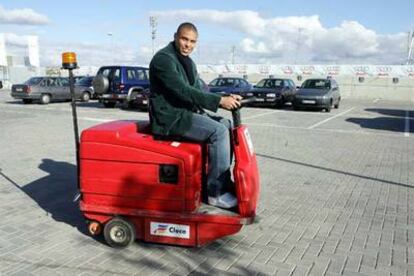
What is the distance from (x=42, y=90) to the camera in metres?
21.6

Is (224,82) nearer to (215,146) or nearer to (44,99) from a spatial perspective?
(44,99)

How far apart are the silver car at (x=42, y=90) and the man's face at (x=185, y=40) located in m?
19.4

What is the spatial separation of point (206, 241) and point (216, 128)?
101cm

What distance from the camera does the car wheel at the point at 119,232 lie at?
145 inches

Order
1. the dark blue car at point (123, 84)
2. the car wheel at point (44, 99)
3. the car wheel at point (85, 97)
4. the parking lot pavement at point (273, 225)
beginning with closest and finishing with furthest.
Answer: the parking lot pavement at point (273, 225)
the dark blue car at point (123, 84)
the car wheel at point (44, 99)
the car wheel at point (85, 97)

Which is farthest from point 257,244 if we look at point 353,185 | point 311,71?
point 311,71

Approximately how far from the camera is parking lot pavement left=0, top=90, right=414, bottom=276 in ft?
11.3

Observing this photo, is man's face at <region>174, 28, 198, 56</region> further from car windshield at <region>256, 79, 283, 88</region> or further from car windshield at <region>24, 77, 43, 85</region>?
car windshield at <region>24, 77, 43, 85</region>

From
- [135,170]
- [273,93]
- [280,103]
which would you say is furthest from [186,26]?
[280,103]

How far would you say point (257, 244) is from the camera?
3883 mm

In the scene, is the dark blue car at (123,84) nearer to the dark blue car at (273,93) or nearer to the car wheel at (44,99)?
the car wheel at (44,99)

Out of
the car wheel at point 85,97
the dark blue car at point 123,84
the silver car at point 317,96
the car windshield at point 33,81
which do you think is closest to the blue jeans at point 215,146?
the dark blue car at point 123,84

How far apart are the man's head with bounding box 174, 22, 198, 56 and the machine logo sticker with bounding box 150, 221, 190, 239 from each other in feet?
5.12

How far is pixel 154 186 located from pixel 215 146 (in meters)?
0.64
